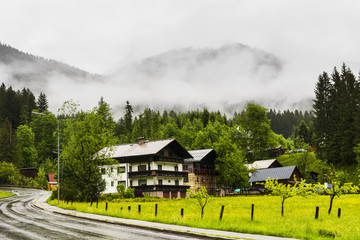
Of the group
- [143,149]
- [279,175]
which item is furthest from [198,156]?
[279,175]

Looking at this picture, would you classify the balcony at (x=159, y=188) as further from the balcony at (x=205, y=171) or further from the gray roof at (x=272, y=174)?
the gray roof at (x=272, y=174)

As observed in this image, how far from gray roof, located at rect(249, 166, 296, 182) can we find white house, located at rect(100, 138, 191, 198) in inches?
923

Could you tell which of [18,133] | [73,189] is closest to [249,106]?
[73,189]

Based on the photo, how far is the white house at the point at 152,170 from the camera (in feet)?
212

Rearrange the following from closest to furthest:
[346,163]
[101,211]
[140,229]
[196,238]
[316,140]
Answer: [196,238], [140,229], [101,211], [346,163], [316,140]

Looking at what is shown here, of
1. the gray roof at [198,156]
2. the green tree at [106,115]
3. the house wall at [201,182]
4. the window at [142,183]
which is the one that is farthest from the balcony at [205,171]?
the green tree at [106,115]

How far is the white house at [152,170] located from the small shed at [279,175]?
23.4 meters

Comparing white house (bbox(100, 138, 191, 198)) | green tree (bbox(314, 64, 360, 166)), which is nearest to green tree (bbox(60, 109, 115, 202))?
white house (bbox(100, 138, 191, 198))

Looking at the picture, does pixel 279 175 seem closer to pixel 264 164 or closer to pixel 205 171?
pixel 264 164

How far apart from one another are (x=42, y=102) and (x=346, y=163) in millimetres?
121885

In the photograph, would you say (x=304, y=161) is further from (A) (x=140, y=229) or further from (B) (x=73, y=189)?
(A) (x=140, y=229)

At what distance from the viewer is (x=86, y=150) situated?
36625mm

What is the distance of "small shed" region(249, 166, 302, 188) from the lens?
273ft

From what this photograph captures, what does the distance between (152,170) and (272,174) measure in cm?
3558
